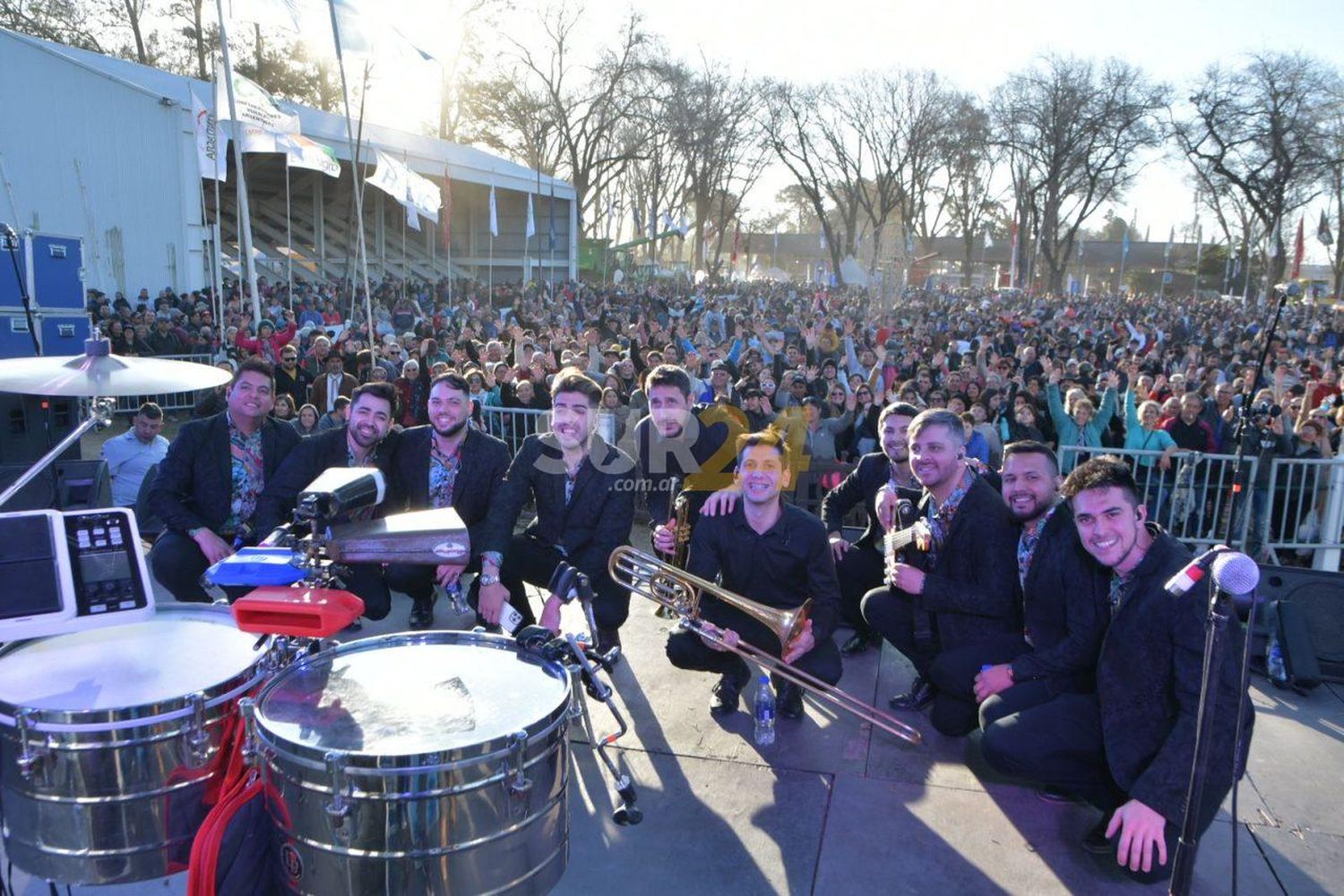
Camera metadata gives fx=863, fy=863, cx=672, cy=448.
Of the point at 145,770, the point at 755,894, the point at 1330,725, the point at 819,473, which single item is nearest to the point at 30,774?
the point at 145,770

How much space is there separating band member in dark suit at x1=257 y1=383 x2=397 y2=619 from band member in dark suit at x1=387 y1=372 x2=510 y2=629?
147 mm

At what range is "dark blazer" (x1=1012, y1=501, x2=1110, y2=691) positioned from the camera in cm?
378

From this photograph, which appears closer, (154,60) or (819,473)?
(819,473)

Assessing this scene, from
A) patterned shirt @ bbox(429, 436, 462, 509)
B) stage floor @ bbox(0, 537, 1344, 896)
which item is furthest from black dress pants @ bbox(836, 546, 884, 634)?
patterned shirt @ bbox(429, 436, 462, 509)

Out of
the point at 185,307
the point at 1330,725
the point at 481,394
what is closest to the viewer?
the point at 1330,725

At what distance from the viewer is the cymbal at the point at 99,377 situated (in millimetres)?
3652

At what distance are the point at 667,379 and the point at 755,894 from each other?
3158 mm

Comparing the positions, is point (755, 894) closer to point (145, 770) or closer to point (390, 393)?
point (145, 770)

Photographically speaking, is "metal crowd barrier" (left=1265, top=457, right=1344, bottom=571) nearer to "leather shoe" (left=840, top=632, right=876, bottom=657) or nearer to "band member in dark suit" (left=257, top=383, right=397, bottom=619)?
"leather shoe" (left=840, top=632, right=876, bottom=657)

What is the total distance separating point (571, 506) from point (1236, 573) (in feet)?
11.3

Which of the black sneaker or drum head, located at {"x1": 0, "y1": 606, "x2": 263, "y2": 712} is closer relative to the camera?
drum head, located at {"x1": 0, "y1": 606, "x2": 263, "y2": 712}

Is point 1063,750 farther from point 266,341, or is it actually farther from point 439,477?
point 266,341

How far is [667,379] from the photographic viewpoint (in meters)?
5.52

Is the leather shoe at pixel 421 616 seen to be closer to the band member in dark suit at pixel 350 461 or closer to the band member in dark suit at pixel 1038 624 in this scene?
the band member in dark suit at pixel 350 461
